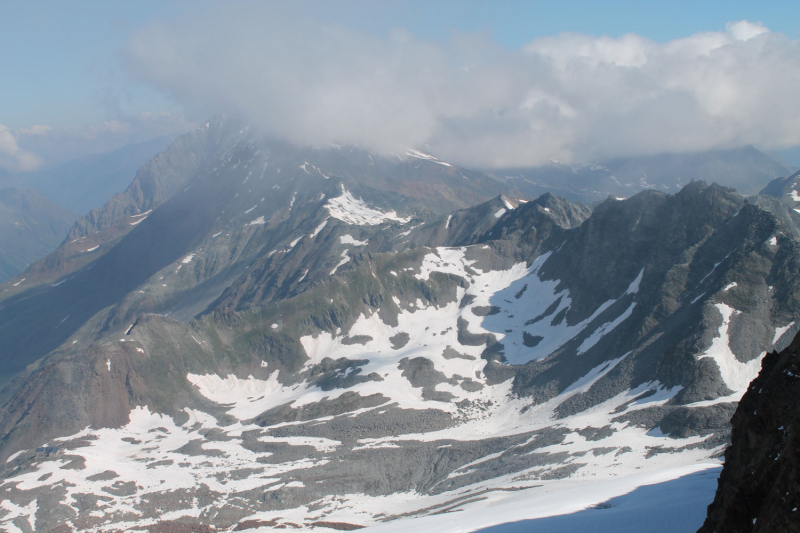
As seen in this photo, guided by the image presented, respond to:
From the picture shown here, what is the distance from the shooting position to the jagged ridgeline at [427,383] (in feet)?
292

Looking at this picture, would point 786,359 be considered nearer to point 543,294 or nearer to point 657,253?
point 657,253

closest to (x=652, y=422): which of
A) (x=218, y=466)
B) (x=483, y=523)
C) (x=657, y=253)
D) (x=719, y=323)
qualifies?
(x=719, y=323)

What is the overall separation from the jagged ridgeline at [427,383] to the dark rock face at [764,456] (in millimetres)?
55113

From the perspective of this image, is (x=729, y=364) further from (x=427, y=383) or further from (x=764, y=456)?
(x=764, y=456)

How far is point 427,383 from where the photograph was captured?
139250 millimetres

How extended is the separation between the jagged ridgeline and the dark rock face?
181 feet

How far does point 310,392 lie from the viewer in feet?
478

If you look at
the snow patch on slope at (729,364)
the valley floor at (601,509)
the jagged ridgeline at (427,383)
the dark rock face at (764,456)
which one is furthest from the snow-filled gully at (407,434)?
the dark rock face at (764,456)

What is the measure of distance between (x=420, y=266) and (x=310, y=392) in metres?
63.8

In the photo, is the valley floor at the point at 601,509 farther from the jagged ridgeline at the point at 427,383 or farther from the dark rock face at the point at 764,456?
the dark rock face at the point at 764,456

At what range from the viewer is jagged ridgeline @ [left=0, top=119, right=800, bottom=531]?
88875 mm

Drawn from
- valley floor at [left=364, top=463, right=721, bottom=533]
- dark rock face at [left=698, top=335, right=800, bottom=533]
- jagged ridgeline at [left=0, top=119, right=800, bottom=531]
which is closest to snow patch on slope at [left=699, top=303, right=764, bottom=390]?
jagged ridgeline at [left=0, top=119, right=800, bottom=531]

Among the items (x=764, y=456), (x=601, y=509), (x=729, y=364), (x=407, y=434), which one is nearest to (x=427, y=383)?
(x=407, y=434)

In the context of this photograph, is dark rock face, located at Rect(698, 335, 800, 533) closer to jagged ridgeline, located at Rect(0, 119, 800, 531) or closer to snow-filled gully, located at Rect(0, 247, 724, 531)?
snow-filled gully, located at Rect(0, 247, 724, 531)
